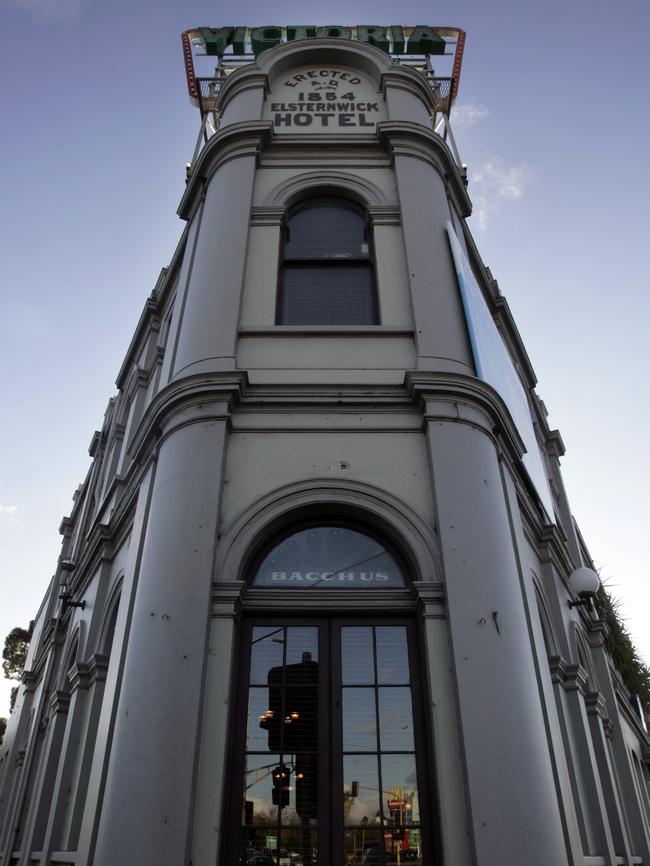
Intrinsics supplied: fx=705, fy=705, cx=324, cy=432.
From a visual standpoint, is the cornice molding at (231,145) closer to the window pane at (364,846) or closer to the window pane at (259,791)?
the window pane at (259,791)

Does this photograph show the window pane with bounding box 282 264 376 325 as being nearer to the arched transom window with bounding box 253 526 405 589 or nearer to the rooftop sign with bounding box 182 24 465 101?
the arched transom window with bounding box 253 526 405 589

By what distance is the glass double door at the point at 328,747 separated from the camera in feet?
18.8

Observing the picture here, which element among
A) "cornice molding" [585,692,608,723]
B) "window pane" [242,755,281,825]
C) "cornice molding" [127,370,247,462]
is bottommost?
"window pane" [242,755,281,825]

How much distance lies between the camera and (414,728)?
6176 mm

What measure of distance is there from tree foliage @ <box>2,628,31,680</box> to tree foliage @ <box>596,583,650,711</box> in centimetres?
2946

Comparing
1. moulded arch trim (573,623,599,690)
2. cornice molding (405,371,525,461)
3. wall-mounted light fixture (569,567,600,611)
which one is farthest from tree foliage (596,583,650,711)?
cornice molding (405,371,525,461)

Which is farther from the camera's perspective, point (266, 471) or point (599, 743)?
point (599, 743)

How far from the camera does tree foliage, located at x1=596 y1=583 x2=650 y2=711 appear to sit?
15745 mm

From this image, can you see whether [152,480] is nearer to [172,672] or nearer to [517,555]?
[172,672]

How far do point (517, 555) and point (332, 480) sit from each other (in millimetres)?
2110

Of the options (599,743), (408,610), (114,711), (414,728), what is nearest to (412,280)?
(408,610)

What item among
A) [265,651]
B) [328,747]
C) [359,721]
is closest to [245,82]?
[265,651]

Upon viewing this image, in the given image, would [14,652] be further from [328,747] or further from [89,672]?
[328,747]

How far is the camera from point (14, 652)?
36.7 meters
